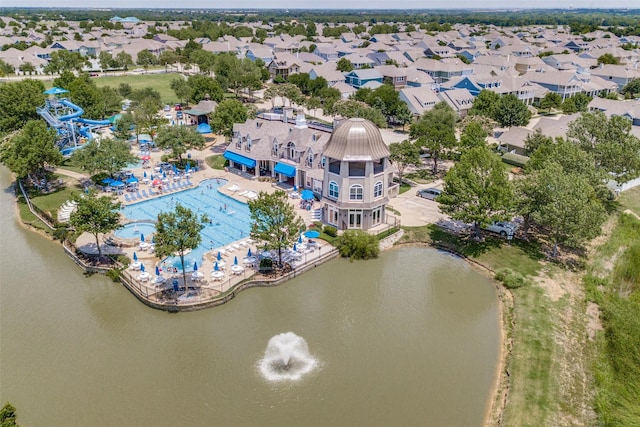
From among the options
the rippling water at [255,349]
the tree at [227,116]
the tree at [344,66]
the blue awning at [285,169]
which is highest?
the tree at [344,66]

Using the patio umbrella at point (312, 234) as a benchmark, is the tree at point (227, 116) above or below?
above

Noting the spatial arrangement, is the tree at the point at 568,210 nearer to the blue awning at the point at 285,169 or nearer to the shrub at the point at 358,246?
the shrub at the point at 358,246

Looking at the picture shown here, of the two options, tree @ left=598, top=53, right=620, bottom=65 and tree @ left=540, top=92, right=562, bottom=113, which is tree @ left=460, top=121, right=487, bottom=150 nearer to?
tree @ left=540, top=92, right=562, bottom=113

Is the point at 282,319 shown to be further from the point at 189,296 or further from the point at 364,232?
the point at 364,232

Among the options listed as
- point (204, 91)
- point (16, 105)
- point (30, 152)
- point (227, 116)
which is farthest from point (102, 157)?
point (204, 91)

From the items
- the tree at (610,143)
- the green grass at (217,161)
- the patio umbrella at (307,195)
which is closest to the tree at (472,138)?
the tree at (610,143)

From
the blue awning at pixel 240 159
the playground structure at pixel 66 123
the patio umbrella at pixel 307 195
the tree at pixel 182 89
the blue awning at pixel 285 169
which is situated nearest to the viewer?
the patio umbrella at pixel 307 195
